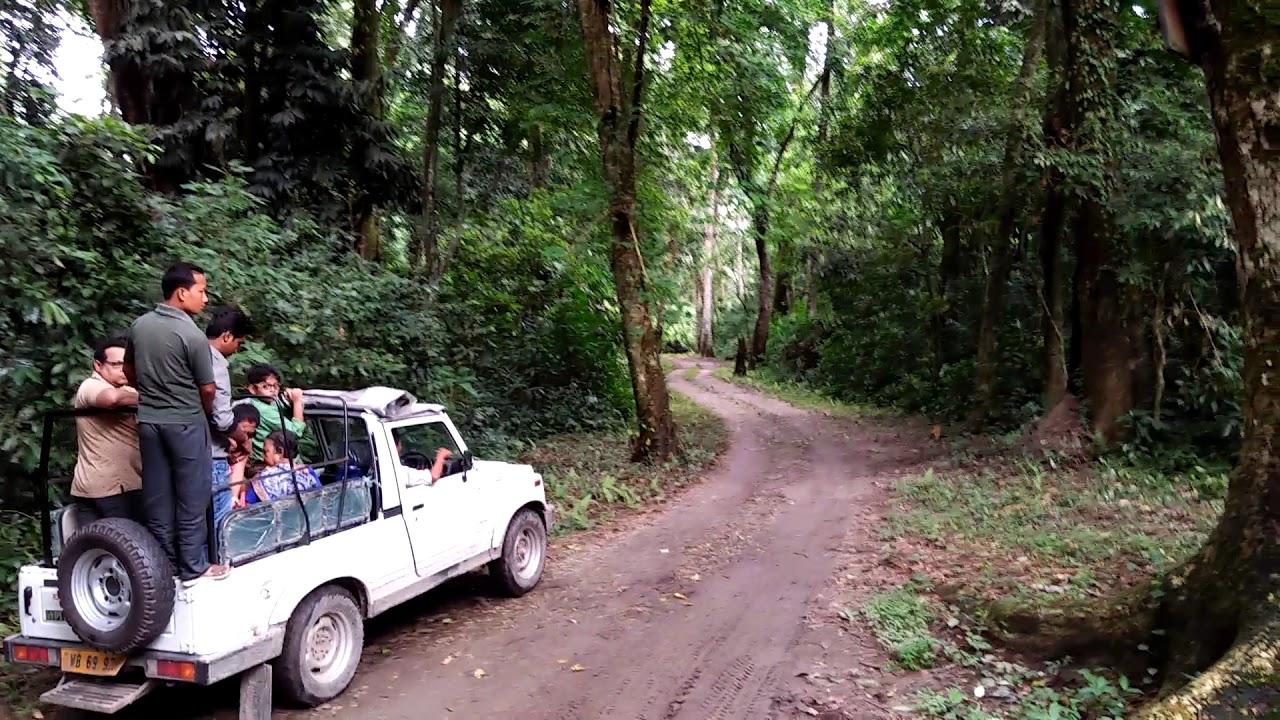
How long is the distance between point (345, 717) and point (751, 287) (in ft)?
168

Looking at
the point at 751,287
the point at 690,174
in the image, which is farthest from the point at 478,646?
the point at 751,287

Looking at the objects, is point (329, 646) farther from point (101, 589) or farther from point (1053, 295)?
point (1053, 295)

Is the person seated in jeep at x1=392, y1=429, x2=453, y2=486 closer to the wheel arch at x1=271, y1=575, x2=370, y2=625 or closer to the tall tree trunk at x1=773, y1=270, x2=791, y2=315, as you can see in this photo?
the wheel arch at x1=271, y1=575, x2=370, y2=625

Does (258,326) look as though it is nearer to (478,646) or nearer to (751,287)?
(478,646)

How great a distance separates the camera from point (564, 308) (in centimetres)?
1725

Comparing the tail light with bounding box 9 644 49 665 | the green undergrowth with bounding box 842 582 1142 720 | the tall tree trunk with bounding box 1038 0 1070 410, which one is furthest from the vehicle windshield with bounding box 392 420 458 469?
the tall tree trunk with bounding box 1038 0 1070 410

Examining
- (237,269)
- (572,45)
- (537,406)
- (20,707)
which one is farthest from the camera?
(537,406)

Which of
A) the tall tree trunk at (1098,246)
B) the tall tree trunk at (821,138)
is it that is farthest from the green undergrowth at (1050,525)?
the tall tree trunk at (821,138)

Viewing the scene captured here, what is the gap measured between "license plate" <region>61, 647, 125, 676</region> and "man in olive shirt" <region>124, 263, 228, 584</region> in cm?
57

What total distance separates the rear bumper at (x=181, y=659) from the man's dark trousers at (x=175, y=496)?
442mm

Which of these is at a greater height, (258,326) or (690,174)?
(690,174)

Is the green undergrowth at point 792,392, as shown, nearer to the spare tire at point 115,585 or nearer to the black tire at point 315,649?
the black tire at point 315,649

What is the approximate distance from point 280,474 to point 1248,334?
6133mm

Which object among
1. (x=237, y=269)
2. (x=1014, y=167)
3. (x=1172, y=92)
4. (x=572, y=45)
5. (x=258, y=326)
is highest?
(x=572, y=45)
